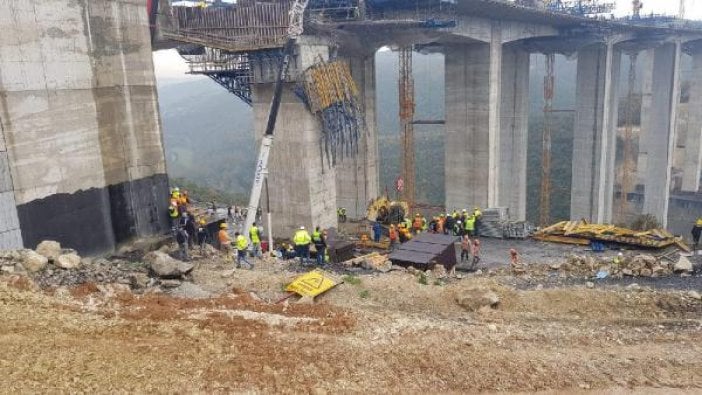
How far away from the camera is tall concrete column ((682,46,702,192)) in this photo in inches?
2648

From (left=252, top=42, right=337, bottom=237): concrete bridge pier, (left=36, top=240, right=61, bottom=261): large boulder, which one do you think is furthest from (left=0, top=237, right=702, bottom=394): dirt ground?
(left=252, top=42, right=337, bottom=237): concrete bridge pier

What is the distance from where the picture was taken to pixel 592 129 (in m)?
50.1

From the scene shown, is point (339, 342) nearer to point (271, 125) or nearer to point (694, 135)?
point (271, 125)

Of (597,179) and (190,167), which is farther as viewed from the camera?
(190,167)

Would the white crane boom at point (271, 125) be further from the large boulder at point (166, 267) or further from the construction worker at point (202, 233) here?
the large boulder at point (166, 267)

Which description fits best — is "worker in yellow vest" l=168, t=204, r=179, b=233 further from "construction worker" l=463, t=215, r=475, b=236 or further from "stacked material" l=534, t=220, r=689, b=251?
"stacked material" l=534, t=220, r=689, b=251

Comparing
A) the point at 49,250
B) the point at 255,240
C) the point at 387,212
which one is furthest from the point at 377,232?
the point at 49,250

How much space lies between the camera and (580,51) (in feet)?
165

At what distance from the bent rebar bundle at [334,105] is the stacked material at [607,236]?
11.6 m

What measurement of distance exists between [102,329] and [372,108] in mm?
29324

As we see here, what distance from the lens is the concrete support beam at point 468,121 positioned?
124 feet

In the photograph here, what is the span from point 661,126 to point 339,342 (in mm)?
62292

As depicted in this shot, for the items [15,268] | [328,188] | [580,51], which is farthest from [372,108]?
[15,268]

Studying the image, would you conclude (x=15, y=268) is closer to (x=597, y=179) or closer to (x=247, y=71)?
(x=247, y=71)
